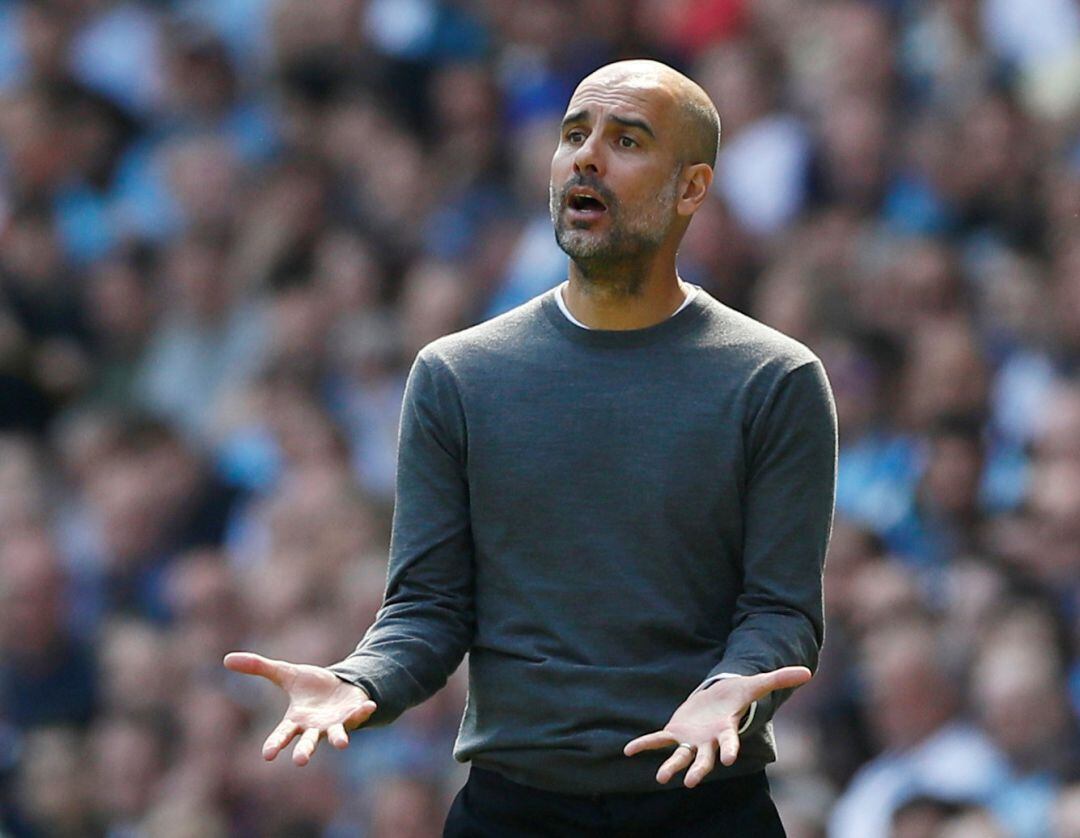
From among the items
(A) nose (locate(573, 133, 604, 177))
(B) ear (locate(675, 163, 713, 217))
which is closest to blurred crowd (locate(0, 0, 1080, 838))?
(B) ear (locate(675, 163, 713, 217))

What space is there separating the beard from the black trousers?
0.79 meters

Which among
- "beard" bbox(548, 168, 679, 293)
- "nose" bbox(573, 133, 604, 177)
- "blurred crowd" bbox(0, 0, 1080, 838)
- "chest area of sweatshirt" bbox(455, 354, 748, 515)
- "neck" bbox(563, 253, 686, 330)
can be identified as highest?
"nose" bbox(573, 133, 604, 177)

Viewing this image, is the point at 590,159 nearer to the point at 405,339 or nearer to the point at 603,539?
the point at 603,539

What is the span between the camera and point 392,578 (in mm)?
3652

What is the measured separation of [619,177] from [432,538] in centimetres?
62

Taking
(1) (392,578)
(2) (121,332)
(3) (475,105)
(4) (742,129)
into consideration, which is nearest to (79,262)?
(2) (121,332)

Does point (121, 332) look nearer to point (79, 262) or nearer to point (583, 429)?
point (79, 262)

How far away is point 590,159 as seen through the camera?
358cm

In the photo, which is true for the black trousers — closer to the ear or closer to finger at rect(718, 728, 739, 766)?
finger at rect(718, 728, 739, 766)

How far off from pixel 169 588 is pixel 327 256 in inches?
54.8

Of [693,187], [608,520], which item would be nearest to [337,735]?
[608,520]

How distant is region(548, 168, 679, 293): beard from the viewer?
3.59 metres

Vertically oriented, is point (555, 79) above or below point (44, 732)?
above

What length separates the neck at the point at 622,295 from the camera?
362 centimetres
